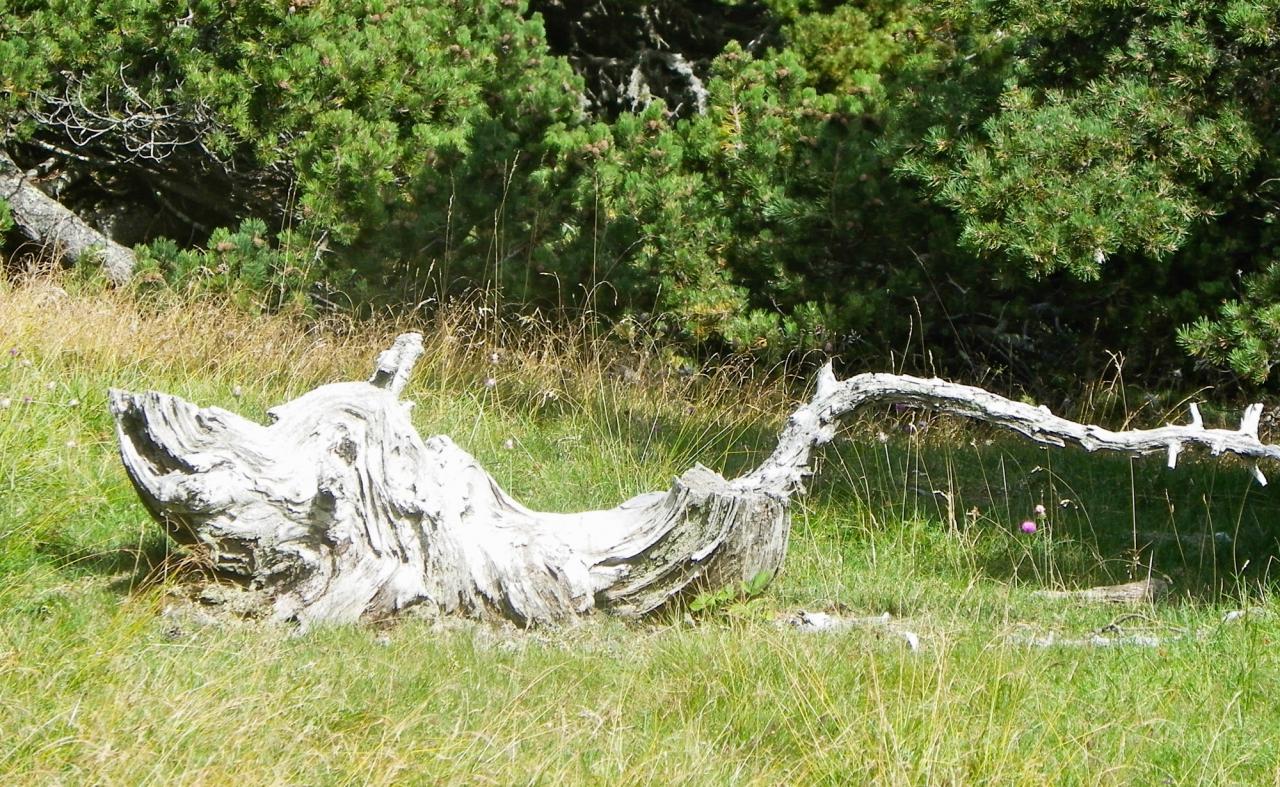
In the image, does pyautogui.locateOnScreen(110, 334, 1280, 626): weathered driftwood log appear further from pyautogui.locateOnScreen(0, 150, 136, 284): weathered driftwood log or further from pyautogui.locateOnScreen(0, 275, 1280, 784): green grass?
pyautogui.locateOnScreen(0, 150, 136, 284): weathered driftwood log

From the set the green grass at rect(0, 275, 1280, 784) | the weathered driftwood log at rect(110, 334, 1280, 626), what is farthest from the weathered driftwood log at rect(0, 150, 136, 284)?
the weathered driftwood log at rect(110, 334, 1280, 626)

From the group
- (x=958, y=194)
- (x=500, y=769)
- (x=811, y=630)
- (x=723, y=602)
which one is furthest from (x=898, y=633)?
(x=958, y=194)

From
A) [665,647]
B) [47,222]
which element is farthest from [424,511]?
[47,222]

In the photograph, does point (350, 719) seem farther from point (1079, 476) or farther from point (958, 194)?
point (1079, 476)

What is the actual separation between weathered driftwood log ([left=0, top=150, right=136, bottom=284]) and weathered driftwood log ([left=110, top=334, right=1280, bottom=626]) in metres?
5.43

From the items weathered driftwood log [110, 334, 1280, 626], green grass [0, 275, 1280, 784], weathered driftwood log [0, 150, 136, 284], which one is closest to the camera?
green grass [0, 275, 1280, 784]

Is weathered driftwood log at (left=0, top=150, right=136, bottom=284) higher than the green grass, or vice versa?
weathered driftwood log at (left=0, top=150, right=136, bottom=284)

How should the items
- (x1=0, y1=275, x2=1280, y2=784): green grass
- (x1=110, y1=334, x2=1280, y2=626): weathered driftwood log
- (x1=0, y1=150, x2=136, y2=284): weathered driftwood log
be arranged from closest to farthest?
(x1=0, y1=275, x2=1280, y2=784): green grass
(x1=110, y1=334, x2=1280, y2=626): weathered driftwood log
(x1=0, y1=150, x2=136, y2=284): weathered driftwood log

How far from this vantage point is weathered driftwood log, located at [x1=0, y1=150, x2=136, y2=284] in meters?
9.50

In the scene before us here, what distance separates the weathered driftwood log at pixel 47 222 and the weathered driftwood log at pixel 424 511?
17.8ft

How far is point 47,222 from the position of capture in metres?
9.64

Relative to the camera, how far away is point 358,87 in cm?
927

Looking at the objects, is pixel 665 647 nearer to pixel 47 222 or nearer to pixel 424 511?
pixel 424 511

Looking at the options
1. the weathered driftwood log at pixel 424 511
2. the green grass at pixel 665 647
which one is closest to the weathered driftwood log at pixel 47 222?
the green grass at pixel 665 647
